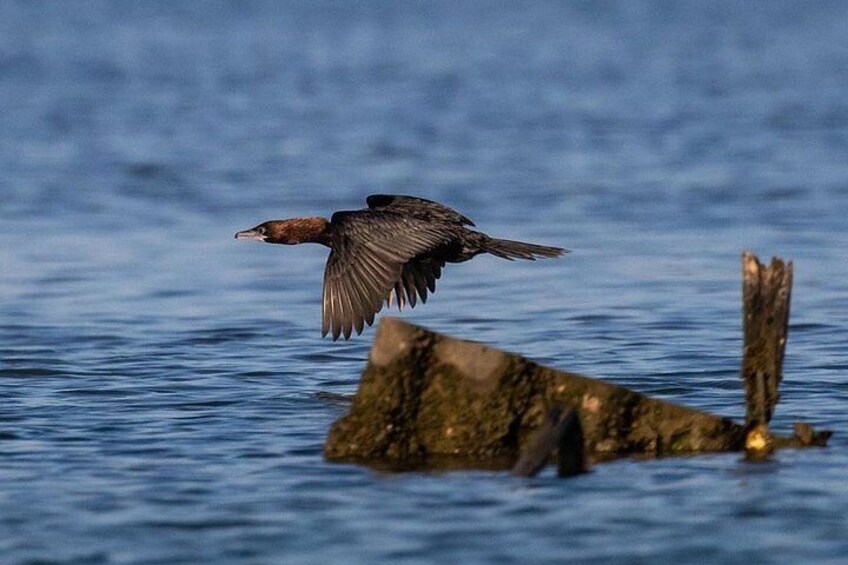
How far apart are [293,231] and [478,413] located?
4.19 meters

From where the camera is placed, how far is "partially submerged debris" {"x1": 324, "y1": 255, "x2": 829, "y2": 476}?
7953 mm

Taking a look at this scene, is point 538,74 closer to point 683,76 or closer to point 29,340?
point 683,76

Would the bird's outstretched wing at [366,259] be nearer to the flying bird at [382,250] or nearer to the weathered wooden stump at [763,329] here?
the flying bird at [382,250]

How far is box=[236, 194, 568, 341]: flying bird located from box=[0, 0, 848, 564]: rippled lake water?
1.91 feet

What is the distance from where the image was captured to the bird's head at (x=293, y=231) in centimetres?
1201

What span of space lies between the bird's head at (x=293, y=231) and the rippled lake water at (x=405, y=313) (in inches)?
30.2

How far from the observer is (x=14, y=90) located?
3631 centimetres

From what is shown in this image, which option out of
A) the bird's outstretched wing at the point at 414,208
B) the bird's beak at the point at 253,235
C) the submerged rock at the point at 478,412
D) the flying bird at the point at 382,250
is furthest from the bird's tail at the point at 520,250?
the submerged rock at the point at 478,412

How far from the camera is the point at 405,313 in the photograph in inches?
555

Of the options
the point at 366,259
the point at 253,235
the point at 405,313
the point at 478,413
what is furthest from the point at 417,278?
the point at 478,413

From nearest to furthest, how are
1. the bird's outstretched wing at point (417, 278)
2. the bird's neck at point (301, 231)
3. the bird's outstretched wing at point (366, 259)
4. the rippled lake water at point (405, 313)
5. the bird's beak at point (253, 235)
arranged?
the rippled lake water at point (405, 313)
the bird's outstretched wing at point (366, 259)
the bird's outstretched wing at point (417, 278)
the bird's neck at point (301, 231)
the bird's beak at point (253, 235)

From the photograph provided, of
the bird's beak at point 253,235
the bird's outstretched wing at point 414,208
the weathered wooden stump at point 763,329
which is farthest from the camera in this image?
the bird's beak at point 253,235

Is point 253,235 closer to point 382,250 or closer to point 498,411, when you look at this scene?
point 382,250

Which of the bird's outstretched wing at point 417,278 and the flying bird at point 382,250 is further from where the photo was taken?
the bird's outstretched wing at point 417,278
